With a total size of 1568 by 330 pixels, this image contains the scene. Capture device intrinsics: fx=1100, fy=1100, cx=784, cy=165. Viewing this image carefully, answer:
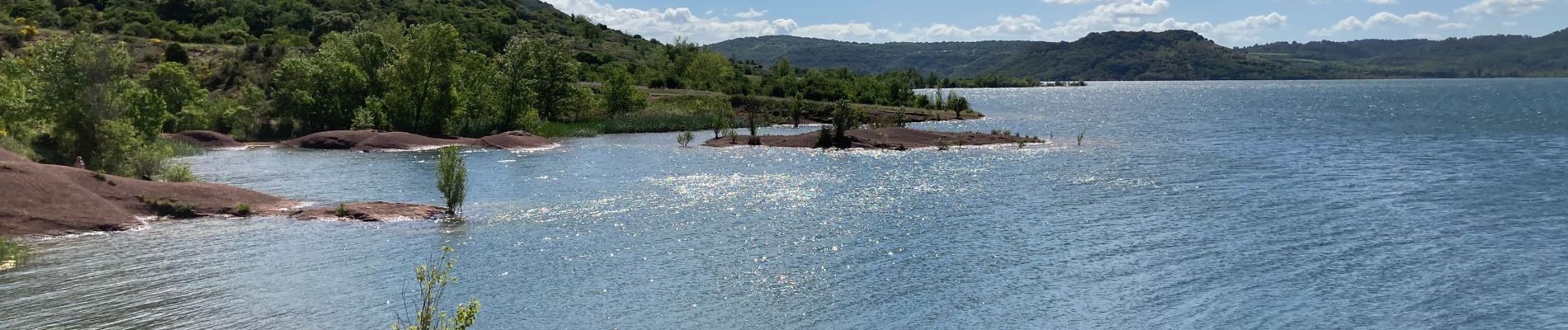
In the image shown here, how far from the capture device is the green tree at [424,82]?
82.7m

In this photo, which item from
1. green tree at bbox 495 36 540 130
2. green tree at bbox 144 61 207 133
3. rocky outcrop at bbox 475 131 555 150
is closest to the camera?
rocky outcrop at bbox 475 131 555 150

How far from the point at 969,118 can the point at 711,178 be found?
7291cm

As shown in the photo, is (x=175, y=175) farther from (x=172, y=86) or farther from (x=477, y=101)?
(x=172, y=86)

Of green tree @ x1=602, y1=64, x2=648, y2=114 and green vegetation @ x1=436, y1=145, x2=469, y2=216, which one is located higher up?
green tree @ x1=602, y1=64, x2=648, y2=114

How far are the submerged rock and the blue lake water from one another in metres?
1.53

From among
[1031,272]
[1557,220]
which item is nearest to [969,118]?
[1557,220]

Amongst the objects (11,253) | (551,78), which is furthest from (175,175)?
(551,78)

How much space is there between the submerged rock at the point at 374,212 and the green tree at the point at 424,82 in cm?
4519

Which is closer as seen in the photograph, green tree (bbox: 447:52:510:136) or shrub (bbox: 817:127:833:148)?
shrub (bbox: 817:127:833:148)

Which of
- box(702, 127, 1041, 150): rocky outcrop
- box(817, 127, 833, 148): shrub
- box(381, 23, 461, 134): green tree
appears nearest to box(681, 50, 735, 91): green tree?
box(381, 23, 461, 134): green tree

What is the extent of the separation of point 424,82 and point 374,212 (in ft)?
159

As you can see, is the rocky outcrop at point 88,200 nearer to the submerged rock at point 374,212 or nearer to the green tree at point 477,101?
the submerged rock at point 374,212

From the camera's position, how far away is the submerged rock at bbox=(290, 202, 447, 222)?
36.8 meters

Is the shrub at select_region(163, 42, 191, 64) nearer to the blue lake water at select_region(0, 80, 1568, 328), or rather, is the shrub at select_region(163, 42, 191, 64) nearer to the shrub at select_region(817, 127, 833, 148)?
the blue lake water at select_region(0, 80, 1568, 328)
